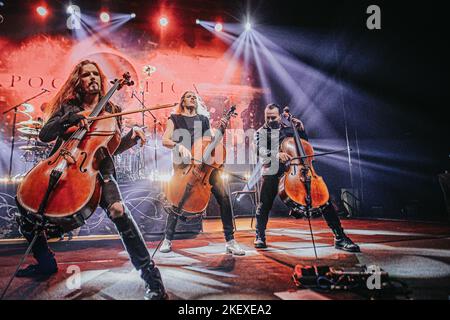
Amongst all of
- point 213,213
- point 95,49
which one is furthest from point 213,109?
point 95,49

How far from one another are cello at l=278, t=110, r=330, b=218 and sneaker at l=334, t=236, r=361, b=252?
53 centimetres

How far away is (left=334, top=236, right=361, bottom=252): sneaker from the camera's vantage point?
122 inches

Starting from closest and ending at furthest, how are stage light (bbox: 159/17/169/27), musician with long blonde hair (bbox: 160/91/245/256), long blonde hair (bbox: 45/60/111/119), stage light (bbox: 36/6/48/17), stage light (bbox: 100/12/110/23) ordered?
long blonde hair (bbox: 45/60/111/119)
musician with long blonde hair (bbox: 160/91/245/256)
stage light (bbox: 36/6/48/17)
stage light (bbox: 100/12/110/23)
stage light (bbox: 159/17/169/27)

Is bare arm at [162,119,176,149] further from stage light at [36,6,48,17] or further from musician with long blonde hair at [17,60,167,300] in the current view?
stage light at [36,6,48,17]

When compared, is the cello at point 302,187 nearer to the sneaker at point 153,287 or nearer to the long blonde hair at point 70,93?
the sneaker at point 153,287

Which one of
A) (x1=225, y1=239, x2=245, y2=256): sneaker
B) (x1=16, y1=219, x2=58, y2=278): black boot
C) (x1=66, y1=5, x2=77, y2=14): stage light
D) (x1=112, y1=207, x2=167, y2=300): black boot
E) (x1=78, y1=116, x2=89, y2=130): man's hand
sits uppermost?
(x1=66, y1=5, x2=77, y2=14): stage light

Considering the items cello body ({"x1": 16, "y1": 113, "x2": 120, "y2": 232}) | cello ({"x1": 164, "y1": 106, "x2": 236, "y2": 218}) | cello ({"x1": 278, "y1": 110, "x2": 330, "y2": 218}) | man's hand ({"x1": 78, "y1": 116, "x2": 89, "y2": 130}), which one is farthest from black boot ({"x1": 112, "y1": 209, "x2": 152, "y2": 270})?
cello ({"x1": 278, "y1": 110, "x2": 330, "y2": 218})

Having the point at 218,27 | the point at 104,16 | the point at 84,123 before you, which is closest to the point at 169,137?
the point at 84,123

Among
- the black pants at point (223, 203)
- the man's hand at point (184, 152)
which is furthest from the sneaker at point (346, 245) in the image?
the man's hand at point (184, 152)

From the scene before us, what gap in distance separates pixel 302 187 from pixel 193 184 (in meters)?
1.36

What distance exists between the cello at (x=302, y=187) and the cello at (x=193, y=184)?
2.93 feet

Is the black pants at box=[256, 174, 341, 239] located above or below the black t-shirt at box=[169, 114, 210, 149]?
below

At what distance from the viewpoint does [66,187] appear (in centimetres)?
167

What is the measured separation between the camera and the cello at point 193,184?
311 cm
